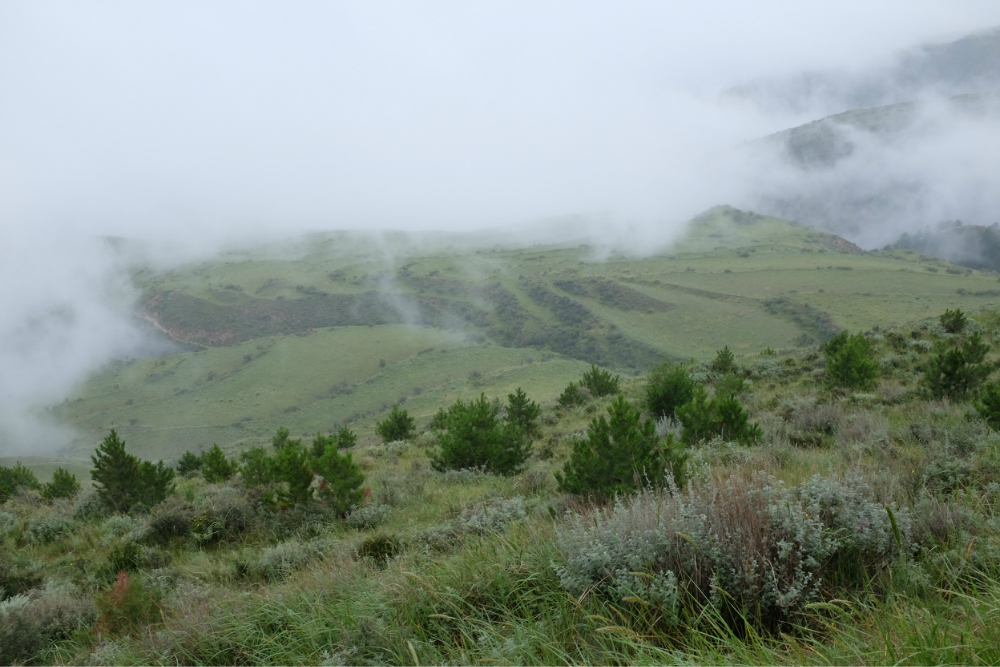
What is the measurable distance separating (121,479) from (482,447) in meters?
6.63

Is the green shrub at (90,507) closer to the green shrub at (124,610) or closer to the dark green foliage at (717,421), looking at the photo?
the green shrub at (124,610)

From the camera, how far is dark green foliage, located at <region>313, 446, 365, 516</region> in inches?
287

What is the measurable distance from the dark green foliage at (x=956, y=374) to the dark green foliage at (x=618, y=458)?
814 cm

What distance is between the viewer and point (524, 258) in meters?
164

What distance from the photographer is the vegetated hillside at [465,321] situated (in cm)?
8519

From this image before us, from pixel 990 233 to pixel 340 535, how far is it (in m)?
246

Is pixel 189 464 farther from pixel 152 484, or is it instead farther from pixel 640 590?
pixel 640 590

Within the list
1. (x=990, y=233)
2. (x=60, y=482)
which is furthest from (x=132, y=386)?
(x=990, y=233)

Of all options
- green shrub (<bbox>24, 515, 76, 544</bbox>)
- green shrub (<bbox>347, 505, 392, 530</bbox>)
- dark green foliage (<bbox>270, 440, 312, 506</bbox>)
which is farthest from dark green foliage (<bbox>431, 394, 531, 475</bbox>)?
green shrub (<bbox>24, 515, 76, 544</bbox>)

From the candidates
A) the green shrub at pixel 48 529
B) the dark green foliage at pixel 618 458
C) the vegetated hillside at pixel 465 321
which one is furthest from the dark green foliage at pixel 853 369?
the vegetated hillside at pixel 465 321

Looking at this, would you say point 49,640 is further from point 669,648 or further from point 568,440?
point 568,440

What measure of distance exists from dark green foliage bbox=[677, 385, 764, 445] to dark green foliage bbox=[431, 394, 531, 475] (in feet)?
10.2

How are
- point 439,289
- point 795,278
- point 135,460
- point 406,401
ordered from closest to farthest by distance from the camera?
point 135,460 < point 406,401 < point 795,278 < point 439,289

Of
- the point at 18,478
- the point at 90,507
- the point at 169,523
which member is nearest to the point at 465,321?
the point at 18,478
